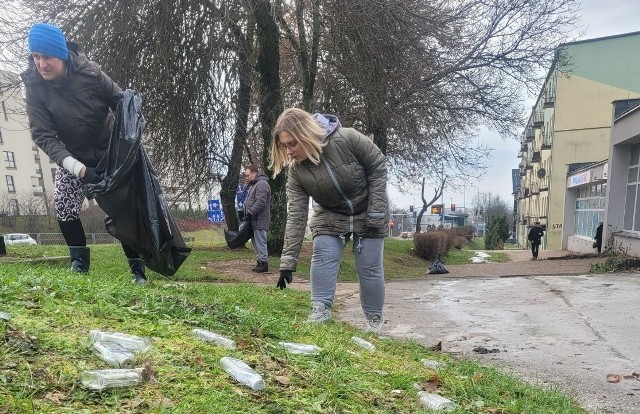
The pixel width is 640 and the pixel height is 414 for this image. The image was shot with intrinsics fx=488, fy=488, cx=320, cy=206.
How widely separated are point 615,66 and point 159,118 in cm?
2928

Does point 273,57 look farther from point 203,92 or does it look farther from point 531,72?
point 531,72

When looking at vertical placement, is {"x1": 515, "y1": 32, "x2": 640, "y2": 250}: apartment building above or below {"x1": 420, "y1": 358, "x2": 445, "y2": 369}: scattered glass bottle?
above

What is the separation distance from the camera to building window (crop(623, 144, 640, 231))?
1411 cm

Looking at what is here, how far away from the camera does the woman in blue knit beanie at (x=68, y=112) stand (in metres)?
3.74

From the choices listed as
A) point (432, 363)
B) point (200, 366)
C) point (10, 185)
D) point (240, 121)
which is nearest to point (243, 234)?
point (240, 121)

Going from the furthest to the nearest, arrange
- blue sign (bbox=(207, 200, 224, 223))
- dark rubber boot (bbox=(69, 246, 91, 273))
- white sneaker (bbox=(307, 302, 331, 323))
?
blue sign (bbox=(207, 200, 224, 223))
dark rubber boot (bbox=(69, 246, 91, 273))
white sneaker (bbox=(307, 302, 331, 323))

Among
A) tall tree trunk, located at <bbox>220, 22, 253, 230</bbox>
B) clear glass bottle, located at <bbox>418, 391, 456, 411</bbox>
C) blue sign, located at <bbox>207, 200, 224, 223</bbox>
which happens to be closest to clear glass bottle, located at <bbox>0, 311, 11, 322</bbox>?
clear glass bottle, located at <bbox>418, 391, 456, 411</bbox>

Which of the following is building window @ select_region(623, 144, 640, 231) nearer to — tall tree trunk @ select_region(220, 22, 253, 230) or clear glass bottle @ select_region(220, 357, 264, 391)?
tall tree trunk @ select_region(220, 22, 253, 230)

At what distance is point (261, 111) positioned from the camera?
36.4 feet

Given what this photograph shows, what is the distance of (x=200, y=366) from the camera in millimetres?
1882

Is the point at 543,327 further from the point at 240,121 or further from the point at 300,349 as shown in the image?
the point at 240,121

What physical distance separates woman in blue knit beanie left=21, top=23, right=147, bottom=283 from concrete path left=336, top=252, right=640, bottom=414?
265 cm

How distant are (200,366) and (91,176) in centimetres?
260

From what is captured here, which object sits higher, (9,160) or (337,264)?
(9,160)
